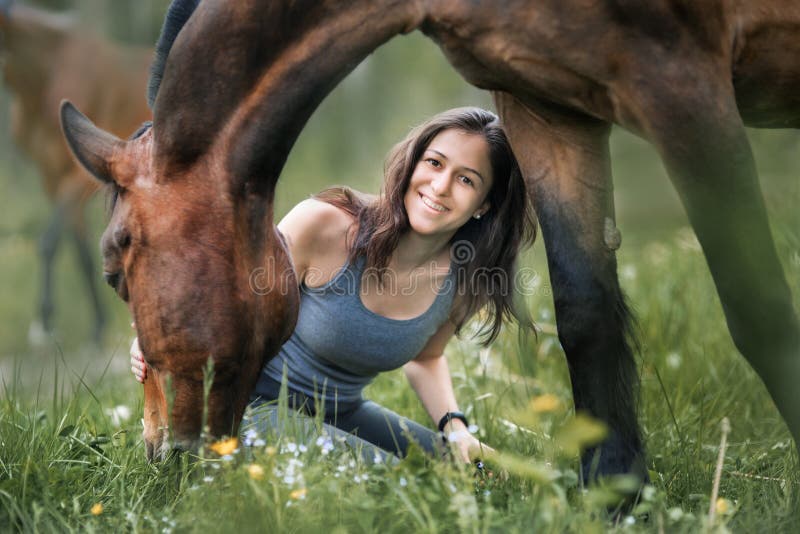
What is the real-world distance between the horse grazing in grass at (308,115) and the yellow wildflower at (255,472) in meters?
0.30

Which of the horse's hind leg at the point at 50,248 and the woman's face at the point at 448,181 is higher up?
the woman's face at the point at 448,181

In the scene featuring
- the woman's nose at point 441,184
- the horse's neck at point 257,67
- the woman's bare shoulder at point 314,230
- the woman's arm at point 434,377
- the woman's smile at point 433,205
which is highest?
the horse's neck at point 257,67

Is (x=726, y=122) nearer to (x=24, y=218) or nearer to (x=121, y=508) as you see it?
(x=121, y=508)

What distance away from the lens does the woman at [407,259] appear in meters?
3.10

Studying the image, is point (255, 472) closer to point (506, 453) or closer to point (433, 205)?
point (506, 453)

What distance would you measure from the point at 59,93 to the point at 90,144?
216 inches

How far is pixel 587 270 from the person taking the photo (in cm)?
262

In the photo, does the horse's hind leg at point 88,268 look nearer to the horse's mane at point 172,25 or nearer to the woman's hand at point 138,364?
the woman's hand at point 138,364

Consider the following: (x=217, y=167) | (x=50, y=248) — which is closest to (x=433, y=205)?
(x=217, y=167)

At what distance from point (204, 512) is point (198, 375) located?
35 cm

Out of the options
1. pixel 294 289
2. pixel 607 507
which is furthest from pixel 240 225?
pixel 607 507

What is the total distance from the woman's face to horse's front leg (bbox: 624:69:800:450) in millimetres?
808

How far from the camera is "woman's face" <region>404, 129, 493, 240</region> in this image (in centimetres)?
306

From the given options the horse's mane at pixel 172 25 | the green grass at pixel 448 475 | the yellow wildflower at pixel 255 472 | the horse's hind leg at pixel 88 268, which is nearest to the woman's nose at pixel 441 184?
the green grass at pixel 448 475
